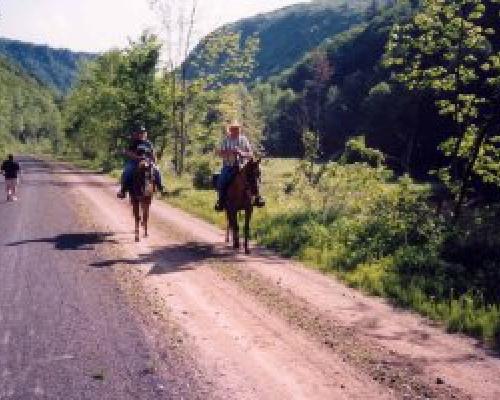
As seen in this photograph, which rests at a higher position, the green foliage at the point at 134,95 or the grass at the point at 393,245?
the green foliage at the point at 134,95

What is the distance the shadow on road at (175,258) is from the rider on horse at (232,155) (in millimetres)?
1406

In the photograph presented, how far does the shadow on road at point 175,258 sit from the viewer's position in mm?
13781

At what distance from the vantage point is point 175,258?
48.8 feet

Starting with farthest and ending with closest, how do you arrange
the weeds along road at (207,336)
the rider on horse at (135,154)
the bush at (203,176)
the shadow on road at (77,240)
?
the bush at (203,176) < the rider on horse at (135,154) < the shadow on road at (77,240) < the weeds along road at (207,336)

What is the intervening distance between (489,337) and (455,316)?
769mm

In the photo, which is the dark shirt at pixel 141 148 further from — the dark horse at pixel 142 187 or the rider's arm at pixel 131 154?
the dark horse at pixel 142 187

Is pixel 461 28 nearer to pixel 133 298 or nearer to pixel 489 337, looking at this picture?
pixel 489 337

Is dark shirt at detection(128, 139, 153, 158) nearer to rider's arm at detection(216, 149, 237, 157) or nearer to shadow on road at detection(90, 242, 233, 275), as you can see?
rider's arm at detection(216, 149, 237, 157)

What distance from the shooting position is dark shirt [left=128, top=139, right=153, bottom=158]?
18.9 meters

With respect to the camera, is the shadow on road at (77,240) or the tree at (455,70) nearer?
the tree at (455,70)

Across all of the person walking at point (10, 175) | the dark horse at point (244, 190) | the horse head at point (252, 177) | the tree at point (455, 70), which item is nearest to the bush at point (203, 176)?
the person walking at point (10, 175)

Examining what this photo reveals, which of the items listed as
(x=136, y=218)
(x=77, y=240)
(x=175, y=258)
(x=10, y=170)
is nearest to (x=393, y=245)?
(x=175, y=258)

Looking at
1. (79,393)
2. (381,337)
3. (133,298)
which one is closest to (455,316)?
(381,337)

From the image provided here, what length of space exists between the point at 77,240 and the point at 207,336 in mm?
9364
